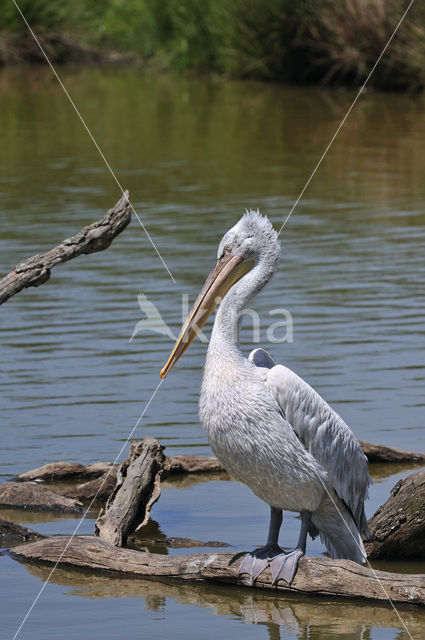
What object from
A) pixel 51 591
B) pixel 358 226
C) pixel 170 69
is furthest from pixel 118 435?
pixel 170 69

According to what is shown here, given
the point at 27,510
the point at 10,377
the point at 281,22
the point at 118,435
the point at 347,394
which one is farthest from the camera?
the point at 281,22

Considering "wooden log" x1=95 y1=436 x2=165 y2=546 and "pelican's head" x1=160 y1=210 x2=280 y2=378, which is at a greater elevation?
"pelican's head" x1=160 y1=210 x2=280 y2=378

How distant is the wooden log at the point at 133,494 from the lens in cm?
487

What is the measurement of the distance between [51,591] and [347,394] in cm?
265

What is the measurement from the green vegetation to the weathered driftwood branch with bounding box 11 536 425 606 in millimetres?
16415

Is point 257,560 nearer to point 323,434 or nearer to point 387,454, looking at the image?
point 323,434

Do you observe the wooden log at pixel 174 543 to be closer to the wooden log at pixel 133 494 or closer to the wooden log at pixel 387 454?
the wooden log at pixel 133 494

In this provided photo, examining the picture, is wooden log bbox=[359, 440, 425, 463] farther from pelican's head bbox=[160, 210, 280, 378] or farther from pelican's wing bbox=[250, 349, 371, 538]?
pelican's head bbox=[160, 210, 280, 378]

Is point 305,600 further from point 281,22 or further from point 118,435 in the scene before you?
point 281,22

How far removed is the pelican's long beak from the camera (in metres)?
4.84

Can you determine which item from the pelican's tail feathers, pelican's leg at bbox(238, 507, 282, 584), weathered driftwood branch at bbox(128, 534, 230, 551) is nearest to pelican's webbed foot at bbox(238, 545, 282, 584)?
A: pelican's leg at bbox(238, 507, 282, 584)

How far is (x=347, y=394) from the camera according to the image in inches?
269

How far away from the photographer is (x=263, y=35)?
2291 cm

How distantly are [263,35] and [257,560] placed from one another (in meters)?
19.4
